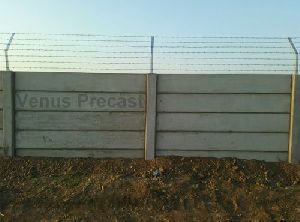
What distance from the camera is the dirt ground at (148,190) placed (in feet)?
22.2

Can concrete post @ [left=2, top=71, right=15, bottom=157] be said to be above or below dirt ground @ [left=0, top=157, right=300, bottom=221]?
above

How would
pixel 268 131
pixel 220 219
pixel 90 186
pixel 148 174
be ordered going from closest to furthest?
pixel 220 219, pixel 90 186, pixel 148 174, pixel 268 131

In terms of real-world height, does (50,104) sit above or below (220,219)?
above

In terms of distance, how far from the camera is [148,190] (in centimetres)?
729

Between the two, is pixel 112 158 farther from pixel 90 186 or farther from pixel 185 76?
pixel 185 76

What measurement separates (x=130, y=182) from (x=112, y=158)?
1.17m

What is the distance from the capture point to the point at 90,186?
294 inches

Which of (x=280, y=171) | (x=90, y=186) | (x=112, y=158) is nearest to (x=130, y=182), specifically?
(x=90, y=186)

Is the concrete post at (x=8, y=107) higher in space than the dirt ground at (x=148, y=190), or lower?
higher

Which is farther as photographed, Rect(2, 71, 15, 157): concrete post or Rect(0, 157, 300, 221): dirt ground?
Rect(2, 71, 15, 157): concrete post

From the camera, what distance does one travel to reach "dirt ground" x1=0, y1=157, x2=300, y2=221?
6.78m

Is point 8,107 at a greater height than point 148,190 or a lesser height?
greater

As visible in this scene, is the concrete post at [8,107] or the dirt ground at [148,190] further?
the concrete post at [8,107]

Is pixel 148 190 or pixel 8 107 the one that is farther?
pixel 8 107
